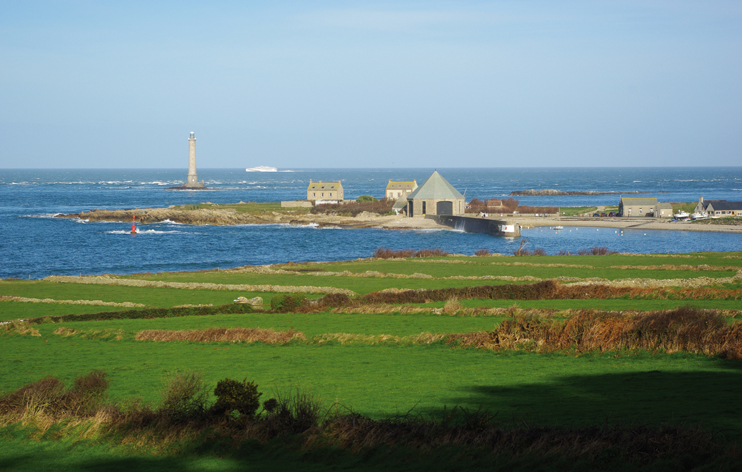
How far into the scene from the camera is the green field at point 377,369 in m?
10.2

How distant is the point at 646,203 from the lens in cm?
10494

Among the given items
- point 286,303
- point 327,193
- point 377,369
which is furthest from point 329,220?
point 377,369

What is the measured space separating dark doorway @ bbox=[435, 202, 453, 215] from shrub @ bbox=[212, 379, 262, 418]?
9349cm

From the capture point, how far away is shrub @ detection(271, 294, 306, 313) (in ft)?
86.2

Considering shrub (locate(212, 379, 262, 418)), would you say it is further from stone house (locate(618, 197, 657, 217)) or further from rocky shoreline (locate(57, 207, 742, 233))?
stone house (locate(618, 197, 657, 217))

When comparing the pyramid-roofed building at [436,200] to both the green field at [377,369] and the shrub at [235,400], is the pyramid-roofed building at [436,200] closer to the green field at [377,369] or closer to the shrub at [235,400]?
the green field at [377,369]

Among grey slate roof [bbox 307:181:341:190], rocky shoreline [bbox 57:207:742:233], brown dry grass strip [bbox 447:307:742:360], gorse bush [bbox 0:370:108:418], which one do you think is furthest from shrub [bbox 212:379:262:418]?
grey slate roof [bbox 307:181:341:190]

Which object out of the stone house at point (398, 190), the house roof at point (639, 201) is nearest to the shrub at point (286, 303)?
the house roof at point (639, 201)

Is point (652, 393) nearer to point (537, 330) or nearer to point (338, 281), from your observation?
point (537, 330)

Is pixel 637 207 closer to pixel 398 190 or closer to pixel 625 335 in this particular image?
pixel 398 190

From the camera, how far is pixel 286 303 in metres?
26.6

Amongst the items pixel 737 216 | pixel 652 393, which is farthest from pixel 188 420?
pixel 737 216

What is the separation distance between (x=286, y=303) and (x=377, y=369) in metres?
11.7

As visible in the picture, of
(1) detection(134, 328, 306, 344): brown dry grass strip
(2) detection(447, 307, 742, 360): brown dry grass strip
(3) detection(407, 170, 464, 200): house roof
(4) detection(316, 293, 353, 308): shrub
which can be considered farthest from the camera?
(3) detection(407, 170, 464, 200): house roof
